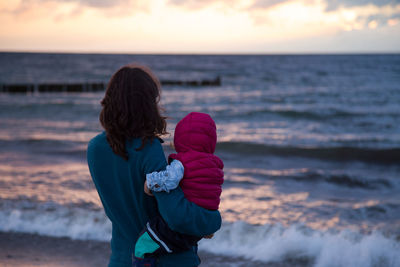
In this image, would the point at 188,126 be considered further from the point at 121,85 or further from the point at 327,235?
the point at 327,235

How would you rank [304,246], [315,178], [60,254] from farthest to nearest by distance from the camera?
[315,178] → [304,246] → [60,254]

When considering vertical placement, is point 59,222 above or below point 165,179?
below

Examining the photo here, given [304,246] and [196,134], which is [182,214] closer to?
[196,134]

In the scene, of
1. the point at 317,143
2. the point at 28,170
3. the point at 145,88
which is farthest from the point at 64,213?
the point at 317,143


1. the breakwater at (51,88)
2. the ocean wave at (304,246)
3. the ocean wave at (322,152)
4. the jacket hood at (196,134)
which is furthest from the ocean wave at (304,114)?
the jacket hood at (196,134)

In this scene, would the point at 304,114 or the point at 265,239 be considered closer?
the point at 265,239

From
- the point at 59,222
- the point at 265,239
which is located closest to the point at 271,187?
the point at 265,239

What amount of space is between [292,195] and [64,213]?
3.66 metres

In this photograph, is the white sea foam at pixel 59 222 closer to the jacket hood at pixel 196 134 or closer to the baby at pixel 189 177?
the baby at pixel 189 177

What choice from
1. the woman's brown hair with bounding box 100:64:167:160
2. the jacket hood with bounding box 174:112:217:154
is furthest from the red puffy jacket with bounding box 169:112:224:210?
the woman's brown hair with bounding box 100:64:167:160

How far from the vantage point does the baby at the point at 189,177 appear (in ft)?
4.73

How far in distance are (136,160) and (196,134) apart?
0.81 feet

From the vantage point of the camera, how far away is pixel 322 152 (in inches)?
421

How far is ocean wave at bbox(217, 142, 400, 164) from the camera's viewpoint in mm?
10258
